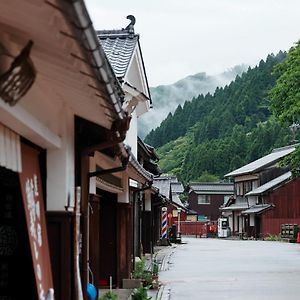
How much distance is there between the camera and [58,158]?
7.52m

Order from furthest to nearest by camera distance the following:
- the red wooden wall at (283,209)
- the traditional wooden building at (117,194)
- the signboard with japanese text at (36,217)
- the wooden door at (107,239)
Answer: the red wooden wall at (283,209) < the wooden door at (107,239) < the traditional wooden building at (117,194) < the signboard with japanese text at (36,217)

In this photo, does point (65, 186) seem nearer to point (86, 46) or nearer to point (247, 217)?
point (86, 46)

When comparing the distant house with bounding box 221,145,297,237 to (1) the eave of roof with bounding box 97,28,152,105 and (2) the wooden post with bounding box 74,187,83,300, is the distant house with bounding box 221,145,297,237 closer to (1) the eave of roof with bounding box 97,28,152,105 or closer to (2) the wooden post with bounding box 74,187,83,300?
(1) the eave of roof with bounding box 97,28,152,105

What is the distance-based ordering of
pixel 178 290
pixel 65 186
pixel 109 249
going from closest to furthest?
pixel 65 186 < pixel 109 249 < pixel 178 290

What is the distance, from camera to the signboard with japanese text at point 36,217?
20.4 ft

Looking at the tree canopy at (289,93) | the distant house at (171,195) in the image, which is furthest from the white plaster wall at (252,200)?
the tree canopy at (289,93)

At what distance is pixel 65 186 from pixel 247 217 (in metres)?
68.0

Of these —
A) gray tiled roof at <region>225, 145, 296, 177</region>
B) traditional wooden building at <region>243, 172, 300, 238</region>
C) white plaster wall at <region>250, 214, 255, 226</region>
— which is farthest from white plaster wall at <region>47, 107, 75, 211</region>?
gray tiled roof at <region>225, 145, 296, 177</region>

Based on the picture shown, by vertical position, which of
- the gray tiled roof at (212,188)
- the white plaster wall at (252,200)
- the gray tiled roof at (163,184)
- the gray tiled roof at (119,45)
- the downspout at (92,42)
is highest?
the gray tiled roof at (119,45)

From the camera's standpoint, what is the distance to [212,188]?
315 ft

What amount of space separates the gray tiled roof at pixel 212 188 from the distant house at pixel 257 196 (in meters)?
8.86

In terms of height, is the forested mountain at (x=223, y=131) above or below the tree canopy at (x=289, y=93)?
above

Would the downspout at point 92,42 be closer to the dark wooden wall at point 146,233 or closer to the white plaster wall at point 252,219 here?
the dark wooden wall at point 146,233

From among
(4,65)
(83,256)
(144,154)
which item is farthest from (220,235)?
(4,65)
